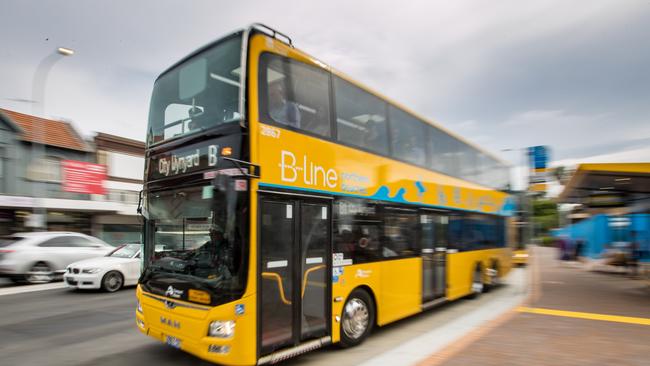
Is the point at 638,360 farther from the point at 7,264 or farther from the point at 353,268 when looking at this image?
the point at 7,264

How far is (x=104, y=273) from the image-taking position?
10.9 metres

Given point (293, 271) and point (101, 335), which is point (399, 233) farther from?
point (101, 335)

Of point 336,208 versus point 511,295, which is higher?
point 336,208

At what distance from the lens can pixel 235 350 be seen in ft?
14.3

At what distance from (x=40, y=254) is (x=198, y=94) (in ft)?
35.6

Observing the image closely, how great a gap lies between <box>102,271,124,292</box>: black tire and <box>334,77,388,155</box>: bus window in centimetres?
854

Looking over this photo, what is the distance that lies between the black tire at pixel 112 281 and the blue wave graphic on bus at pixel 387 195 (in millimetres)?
8385

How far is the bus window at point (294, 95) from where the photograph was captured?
498 centimetres

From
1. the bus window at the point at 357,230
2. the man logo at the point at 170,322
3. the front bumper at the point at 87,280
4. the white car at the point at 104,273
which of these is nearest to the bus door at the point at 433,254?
the bus window at the point at 357,230

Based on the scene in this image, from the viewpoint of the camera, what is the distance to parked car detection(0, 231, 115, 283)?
39.7ft

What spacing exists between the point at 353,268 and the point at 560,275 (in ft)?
46.6

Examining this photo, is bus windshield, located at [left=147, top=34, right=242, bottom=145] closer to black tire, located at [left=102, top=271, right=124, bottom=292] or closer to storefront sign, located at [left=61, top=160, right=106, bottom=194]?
black tire, located at [left=102, top=271, right=124, bottom=292]

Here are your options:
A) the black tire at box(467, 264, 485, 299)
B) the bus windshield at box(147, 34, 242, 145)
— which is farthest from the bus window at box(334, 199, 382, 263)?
the black tire at box(467, 264, 485, 299)

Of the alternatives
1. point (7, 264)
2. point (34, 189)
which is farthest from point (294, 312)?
point (34, 189)
